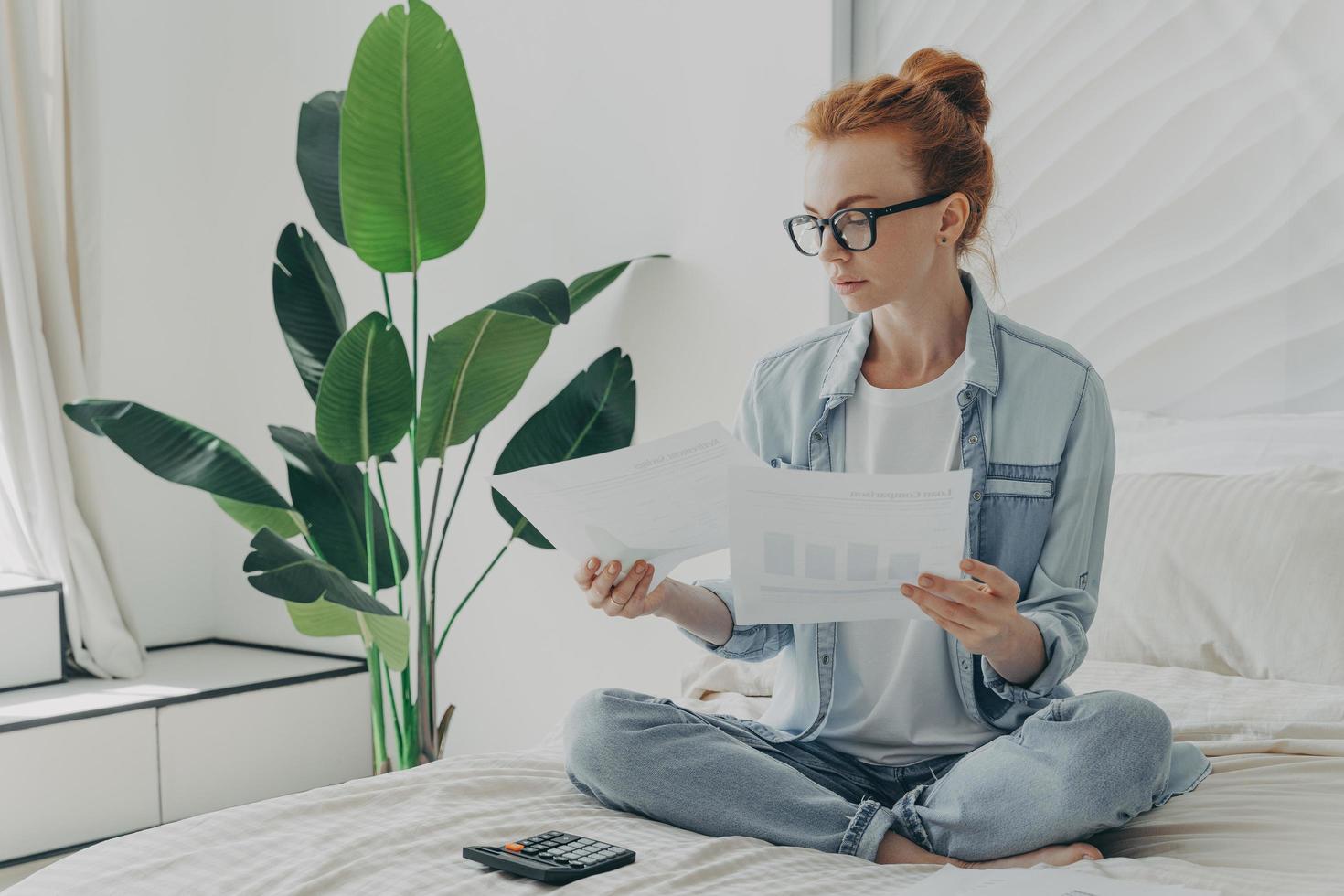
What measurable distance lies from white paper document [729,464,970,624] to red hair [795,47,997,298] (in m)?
0.45

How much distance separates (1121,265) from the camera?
1.99 metres

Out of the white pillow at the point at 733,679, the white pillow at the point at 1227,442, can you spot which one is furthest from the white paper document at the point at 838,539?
the white pillow at the point at 1227,442

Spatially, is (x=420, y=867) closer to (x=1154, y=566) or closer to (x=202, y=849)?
(x=202, y=849)

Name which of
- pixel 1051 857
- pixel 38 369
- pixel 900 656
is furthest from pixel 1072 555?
pixel 38 369

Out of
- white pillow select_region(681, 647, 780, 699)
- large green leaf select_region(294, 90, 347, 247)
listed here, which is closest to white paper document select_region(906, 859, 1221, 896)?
white pillow select_region(681, 647, 780, 699)

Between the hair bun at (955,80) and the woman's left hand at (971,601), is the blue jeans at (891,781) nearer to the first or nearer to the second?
the woman's left hand at (971,601)

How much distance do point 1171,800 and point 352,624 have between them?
1.39 metres

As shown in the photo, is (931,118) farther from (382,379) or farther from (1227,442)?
(382,379)

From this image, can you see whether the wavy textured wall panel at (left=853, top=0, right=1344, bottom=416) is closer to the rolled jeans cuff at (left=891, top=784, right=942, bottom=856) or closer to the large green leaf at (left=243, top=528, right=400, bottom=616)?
the rolled jeans cuff at (left=891, top=784, right=942, bottom=856)

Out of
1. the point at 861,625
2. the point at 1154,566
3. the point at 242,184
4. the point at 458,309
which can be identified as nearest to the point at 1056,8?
the point at 1154,566

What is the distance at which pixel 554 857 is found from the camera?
1.05 meters

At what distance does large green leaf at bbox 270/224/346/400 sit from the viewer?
2.30 m

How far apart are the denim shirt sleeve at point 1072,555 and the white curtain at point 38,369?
7.10 ft

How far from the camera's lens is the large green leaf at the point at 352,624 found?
2006mm
